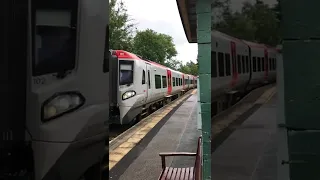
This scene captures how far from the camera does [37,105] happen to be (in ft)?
7.82

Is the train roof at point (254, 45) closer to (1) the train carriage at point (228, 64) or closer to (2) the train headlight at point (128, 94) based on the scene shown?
(1) the train carriage at point (228, 64)

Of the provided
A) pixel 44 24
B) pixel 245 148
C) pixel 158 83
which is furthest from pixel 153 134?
pixel 245 148

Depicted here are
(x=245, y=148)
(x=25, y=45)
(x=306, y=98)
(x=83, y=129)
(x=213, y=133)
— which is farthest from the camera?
(x=83, y=129)

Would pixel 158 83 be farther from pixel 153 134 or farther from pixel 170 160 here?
pixel 170 160

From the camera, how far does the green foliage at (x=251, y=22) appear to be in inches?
54.8

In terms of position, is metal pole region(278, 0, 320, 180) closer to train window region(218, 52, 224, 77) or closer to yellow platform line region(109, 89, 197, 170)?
train window region(218, 52, 224, 77)


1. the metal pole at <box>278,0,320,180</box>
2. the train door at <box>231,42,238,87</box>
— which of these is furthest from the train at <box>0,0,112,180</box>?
the metal pole at <box>278,0,320,180</box>

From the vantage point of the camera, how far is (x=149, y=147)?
7.46 metres

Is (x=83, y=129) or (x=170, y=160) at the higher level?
(x=83, y=129)

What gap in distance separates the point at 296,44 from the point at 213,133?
1.97 feet

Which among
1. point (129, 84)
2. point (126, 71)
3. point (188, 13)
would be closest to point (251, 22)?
point (188, 13)

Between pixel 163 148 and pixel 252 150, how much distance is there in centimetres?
599

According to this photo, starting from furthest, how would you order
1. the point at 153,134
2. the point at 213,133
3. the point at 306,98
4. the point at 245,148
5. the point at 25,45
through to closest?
the point at 153,134
the point at 25,45
the point at 213,133
the point at 245,148
the point at 306,98

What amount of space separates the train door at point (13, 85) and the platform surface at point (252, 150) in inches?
51.9
